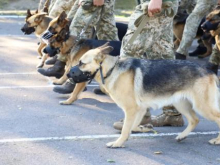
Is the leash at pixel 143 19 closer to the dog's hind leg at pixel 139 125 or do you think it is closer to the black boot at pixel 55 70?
the dog's hind leg at pixel 139 125

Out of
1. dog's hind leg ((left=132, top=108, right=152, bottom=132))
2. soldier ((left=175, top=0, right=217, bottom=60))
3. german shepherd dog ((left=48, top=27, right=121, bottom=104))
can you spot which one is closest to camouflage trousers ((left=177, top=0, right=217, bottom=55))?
soldier ((left=175, top=0, right=217, bottom=60))

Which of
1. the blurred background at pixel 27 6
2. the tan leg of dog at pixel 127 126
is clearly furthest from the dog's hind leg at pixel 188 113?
the blurred background at pixel 27 6

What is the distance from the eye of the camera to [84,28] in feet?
26.6

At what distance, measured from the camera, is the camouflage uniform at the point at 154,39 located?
19.9 ft

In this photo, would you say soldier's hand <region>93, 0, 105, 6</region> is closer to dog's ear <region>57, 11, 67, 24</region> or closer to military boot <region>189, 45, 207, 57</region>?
dog's ear <region>57, 11, 67, 24</region>

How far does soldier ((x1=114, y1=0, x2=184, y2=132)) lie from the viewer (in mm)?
6051

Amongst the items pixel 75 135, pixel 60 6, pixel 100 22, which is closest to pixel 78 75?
pixel 75 135

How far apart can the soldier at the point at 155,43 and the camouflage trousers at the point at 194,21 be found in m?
3.81

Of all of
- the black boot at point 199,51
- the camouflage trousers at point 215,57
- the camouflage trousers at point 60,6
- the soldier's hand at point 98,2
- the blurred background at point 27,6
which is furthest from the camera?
the blurred background at point 27,6

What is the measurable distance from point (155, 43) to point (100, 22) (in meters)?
2.47

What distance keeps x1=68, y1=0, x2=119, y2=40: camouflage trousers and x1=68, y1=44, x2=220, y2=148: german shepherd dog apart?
8.71 ft

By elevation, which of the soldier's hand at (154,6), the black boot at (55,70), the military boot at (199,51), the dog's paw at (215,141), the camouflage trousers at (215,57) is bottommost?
the military boot at (199,51)

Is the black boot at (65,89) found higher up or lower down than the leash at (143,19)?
lower down

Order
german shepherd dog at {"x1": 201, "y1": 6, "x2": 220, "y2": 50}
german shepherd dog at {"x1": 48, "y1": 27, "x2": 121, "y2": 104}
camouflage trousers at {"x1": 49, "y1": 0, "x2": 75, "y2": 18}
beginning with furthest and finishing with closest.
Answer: camouflage trousers at {"x1": 49, "y1": 0, "x2": 75, "y2": 18} < german shepherd dog at {"x1": 201, "y1": 6, "x2": 220, "y2": 50} < german shepherd dog at {"x1": 48, "y1": 27, "x2": 121, "y2": 104}
